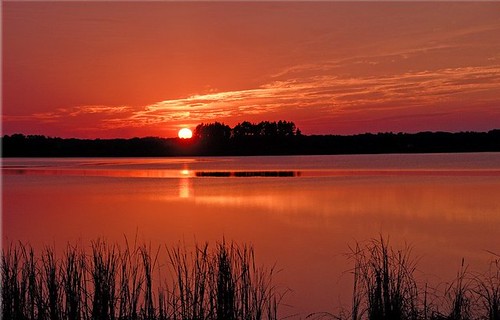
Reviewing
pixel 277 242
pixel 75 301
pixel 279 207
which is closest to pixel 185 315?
pixel 75 301

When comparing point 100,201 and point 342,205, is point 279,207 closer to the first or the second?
point 342,205

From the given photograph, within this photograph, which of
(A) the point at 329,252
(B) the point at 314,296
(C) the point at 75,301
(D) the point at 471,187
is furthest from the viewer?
(D) the point at 471,187

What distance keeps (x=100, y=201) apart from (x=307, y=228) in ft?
37.5

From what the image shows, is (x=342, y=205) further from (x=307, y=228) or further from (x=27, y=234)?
(x=27, y=234)

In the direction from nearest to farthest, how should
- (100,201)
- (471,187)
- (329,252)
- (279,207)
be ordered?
(329,252), (279,207), (100,201), (471,187)

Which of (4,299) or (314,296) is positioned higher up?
(4,299)

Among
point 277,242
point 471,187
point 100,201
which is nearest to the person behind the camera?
point 277,242

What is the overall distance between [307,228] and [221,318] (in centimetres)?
976

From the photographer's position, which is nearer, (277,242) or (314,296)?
(314,296)

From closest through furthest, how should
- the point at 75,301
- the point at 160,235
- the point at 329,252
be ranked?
the point at 75,301
the point at 329,252
the point at 160,235

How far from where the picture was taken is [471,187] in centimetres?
2730

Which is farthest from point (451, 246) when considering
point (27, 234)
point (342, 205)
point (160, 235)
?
point (27, 234)

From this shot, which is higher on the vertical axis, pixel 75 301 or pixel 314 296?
pixel 75 301

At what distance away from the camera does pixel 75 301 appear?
253 inches
